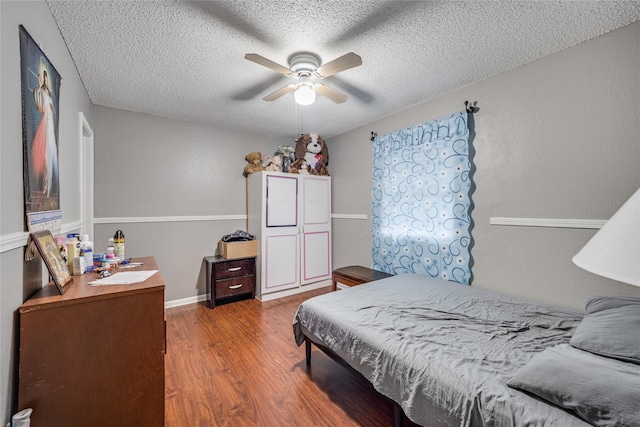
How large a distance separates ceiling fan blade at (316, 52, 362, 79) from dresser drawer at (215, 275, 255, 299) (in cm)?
263

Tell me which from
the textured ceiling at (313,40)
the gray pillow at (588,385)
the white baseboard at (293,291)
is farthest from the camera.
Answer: the white baseboard at (293,291)

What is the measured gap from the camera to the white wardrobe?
3518 mm

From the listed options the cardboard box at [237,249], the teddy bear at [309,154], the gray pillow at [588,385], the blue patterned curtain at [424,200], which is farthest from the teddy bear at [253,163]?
the gray pillow at [588,385]

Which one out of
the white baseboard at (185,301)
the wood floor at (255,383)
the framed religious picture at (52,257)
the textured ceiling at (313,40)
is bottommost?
the wood floor at (255,383)

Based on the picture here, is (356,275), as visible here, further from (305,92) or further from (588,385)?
(588,385)

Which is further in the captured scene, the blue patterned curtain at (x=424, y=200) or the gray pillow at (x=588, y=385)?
the blue patterned curtain at (x=424, y=200)

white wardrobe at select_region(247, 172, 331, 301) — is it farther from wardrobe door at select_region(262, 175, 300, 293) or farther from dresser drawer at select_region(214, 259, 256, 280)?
dresser drawer at select_region(214, 259, 256, 280)

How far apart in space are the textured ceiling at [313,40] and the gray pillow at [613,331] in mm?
1743

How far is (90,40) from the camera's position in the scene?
178 cm

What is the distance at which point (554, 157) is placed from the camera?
201cm

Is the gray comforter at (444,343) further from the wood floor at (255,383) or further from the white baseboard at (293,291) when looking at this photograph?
the white baseboard at (293,291)

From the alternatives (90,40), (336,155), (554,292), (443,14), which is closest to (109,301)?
(90,40)

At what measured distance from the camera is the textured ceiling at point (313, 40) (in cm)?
153

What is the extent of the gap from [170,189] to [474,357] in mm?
3490
